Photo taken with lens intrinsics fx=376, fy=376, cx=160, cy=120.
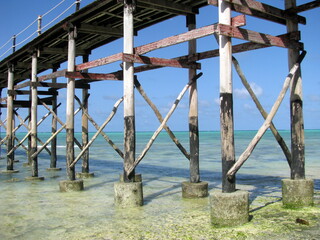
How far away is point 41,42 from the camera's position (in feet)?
36.1

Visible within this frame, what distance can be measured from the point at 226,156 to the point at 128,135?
231cm

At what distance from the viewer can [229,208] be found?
17.2 ft

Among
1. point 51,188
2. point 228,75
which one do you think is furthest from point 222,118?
point 51,188

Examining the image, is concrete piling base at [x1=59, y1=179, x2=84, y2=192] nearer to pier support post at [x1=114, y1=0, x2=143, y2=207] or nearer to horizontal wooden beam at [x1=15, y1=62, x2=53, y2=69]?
pier support post at [x1=114, y1=0, x2=143, y2=207]

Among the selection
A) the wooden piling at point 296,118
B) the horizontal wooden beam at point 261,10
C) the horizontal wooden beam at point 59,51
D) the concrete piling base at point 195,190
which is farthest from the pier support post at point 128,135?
the horizontal wooden beam at point 59,51

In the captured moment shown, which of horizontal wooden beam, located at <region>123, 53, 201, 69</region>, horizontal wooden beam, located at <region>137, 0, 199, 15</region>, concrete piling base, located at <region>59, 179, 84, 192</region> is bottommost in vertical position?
concrete piling base, located at <region>59, 179, 84, 192</region>

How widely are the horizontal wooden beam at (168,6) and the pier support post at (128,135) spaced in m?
0.37

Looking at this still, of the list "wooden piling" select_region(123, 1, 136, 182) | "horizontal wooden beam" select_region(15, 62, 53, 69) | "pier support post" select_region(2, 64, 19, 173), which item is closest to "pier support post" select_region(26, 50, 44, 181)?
"horizontal wooden beam" select_region(15, 62, 53, 69)

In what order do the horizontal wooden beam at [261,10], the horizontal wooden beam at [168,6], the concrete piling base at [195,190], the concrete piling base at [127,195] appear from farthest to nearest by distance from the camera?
the concrete piling base at [195,190]
the horizontal wooden beam at [168,6]
the concrete piling base at [127,195]
the horizontal wooden beam at [261,10]

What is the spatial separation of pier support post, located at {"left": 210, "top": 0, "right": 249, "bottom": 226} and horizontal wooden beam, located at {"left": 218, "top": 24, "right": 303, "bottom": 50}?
106mm

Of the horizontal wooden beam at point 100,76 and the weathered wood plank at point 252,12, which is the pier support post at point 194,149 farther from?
the horizontal wooden beam at point 100,76

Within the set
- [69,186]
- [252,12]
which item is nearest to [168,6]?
[252,12]

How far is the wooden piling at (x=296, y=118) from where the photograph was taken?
654cm

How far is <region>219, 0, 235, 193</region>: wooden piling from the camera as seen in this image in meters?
5.38
